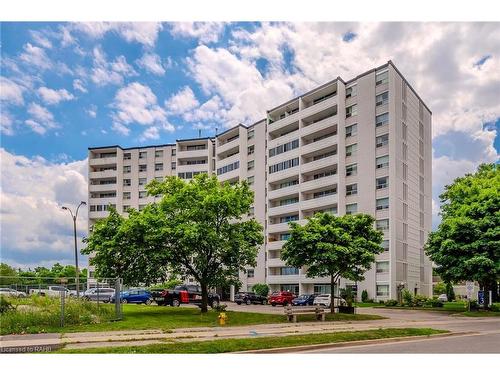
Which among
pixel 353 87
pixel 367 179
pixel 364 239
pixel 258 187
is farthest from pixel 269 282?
pixel 364 239

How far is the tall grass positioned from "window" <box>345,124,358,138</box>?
4593 cm

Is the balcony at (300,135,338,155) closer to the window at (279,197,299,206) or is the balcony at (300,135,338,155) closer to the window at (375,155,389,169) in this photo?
the window at (375,155,389,169)

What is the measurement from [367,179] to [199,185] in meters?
33.8

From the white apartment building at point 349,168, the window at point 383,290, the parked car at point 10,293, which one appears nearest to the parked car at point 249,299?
the white apartment building at point 349,168

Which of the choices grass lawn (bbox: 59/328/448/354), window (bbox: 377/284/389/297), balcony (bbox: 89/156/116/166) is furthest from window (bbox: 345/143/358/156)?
balcony (bbox: 89/156/116/166)

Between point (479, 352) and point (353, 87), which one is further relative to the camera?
point (353, 87)

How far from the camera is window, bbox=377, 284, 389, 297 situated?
2237 inches

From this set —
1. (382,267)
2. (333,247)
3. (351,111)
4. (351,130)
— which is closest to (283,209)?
(351,130)

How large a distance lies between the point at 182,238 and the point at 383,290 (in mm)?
35033

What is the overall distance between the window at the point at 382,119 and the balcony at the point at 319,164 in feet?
A: 21.3

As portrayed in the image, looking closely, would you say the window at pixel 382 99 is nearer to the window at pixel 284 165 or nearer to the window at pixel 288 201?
the window at pixel 284 165

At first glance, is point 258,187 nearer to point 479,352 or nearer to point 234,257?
point 234,257

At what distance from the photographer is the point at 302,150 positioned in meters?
68.2

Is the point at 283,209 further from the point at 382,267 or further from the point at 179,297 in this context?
the point at 179,297
